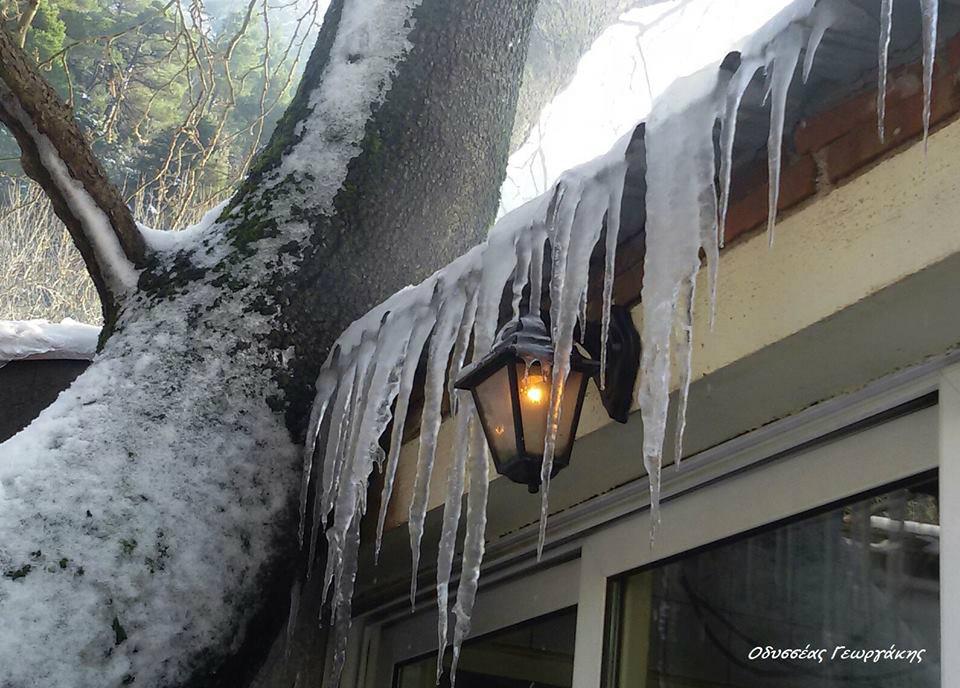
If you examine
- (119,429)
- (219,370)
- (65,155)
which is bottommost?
(119,429)

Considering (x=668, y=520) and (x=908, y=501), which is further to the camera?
(x=668, y=520)

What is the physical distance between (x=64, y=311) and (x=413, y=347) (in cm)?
1009

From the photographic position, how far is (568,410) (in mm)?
1657

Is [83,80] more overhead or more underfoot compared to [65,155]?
more overhead

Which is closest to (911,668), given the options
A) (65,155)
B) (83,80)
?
(65,155)

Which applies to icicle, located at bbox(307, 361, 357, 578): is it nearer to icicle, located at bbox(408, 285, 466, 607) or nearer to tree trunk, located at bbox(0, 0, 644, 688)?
tree trunk, located at bbox(0, 0, 644, 688)

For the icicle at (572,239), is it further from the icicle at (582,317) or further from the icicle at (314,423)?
the icicle at (314,423)

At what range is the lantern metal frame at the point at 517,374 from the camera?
160 cm

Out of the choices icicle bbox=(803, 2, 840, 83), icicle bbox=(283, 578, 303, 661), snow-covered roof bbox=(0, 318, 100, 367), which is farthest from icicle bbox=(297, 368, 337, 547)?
snow-covered roof bbox=(0, 318, 100, 367)

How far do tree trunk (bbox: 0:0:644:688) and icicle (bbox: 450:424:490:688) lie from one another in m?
0.42

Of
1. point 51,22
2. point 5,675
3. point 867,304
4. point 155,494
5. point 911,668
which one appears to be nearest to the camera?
point 867,304

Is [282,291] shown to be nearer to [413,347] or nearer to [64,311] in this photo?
[413,347]

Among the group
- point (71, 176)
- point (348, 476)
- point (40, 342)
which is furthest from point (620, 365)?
point (40, 342)

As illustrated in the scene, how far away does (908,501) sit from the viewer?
58.1 inches
